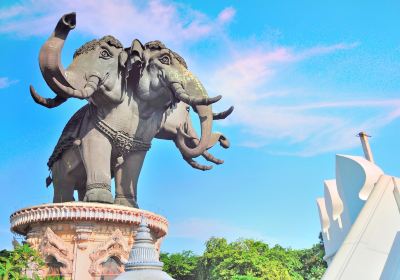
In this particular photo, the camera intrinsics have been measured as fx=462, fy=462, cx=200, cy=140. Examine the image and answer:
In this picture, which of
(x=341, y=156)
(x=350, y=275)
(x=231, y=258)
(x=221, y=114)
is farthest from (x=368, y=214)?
(x=231, y=258)

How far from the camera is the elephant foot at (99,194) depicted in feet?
41.5

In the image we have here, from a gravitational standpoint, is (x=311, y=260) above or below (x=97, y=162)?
above

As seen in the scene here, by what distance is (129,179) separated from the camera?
1429 cm

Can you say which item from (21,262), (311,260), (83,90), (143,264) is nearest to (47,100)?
(83,90)

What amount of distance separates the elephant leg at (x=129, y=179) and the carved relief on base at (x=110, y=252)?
2.12 metres

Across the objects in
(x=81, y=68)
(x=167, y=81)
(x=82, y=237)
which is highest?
(x=81, y=68)

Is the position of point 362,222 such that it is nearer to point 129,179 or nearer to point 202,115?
point 202,115

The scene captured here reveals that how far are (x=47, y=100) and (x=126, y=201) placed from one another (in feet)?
12.4

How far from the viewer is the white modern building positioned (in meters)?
8.29

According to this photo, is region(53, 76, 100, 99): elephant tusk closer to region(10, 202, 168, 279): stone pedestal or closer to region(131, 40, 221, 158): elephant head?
region(131, 40, 221, 158): elephant head

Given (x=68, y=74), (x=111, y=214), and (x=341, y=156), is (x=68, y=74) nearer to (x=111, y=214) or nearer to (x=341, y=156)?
(x=111, y=214)

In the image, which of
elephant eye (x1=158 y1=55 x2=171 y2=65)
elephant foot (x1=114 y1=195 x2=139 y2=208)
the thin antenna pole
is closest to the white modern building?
the thin antenna pole

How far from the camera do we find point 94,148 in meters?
13.2

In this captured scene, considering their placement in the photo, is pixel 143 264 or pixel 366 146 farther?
pixel 366 146
